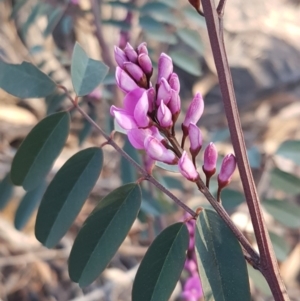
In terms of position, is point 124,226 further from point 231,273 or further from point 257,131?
point 257,131

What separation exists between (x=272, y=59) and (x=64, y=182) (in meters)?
2.49

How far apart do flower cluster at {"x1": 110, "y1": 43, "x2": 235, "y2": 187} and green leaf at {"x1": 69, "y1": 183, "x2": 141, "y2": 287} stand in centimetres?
11

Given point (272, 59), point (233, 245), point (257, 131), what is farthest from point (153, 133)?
point (272, 59)

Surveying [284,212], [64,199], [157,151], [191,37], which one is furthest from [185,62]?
[157,151]

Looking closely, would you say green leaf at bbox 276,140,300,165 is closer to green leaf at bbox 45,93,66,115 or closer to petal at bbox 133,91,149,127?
green leaf at bbox 45,93,66,115

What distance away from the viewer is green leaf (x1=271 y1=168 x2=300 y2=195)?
1112 mm

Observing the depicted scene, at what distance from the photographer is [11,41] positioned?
262 cm

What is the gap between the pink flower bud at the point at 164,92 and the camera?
54 centimetres

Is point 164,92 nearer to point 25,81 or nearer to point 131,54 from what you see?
point 131,54

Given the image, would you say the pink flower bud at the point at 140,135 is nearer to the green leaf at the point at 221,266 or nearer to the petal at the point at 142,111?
the petal at the point at 142,111

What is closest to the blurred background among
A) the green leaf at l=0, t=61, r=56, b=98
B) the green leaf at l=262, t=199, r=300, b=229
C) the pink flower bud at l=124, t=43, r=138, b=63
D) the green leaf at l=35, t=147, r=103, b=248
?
the green leaf at l=262, t=199, r=300, b=229

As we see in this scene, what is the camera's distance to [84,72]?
29.9 inches

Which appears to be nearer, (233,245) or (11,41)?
(233,245)

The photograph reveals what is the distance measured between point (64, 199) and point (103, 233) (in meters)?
0.10
